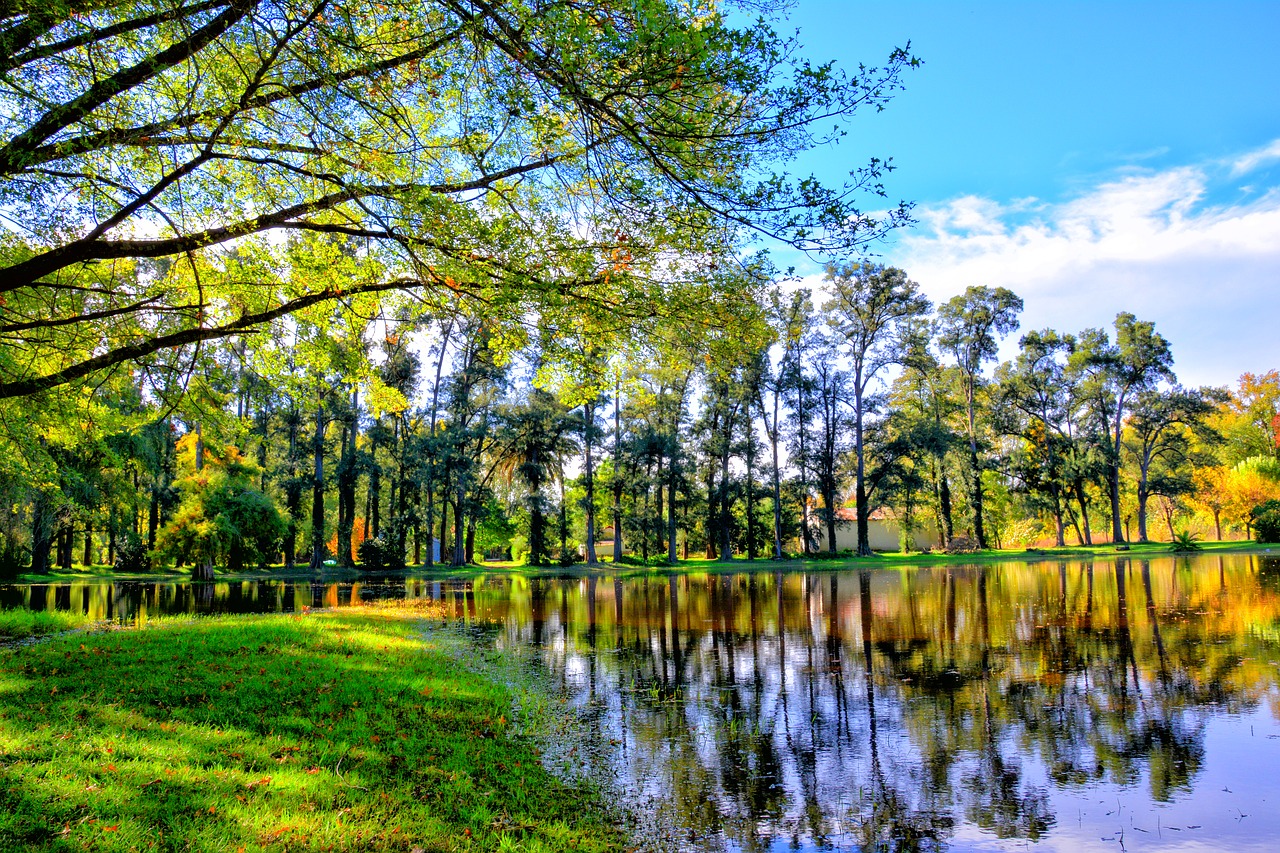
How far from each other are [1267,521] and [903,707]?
5055cm

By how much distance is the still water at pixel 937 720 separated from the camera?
5336mm

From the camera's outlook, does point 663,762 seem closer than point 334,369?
Yes

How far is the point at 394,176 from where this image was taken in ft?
27.2

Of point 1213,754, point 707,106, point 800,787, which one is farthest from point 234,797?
point 1213,754

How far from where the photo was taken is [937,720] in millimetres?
7723

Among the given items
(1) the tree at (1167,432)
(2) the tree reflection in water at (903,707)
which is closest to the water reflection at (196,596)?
(2) the tree reflection in water at (903,707)

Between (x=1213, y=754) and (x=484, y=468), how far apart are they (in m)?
44.3

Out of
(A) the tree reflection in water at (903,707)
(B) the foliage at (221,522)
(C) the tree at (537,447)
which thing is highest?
(C) the tree at (537,447)

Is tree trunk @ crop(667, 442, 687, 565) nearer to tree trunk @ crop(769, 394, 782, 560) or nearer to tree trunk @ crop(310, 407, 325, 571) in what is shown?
tree trunk @ crop(769, 394, 782, 560)

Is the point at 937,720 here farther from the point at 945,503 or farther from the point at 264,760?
the point at 945,503

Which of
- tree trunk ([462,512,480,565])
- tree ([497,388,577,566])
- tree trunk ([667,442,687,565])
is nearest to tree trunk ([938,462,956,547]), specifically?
tree trunk ([667,442,687,565])

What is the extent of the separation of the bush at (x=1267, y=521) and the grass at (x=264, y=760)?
5338 centimetres

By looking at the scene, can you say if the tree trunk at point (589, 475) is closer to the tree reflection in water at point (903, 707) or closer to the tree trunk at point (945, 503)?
the tree trunk at point (945, 503)

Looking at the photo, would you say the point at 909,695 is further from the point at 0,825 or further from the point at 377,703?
the point at 0,825
